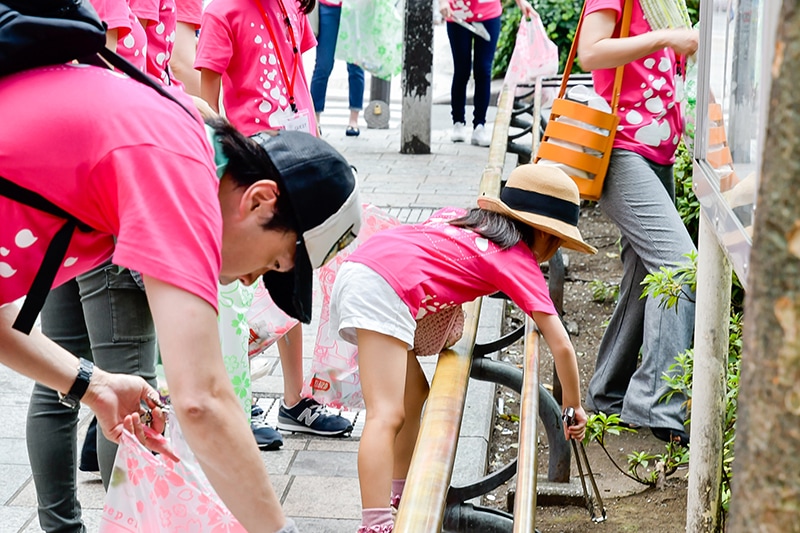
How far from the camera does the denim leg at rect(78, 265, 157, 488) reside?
9.07ft

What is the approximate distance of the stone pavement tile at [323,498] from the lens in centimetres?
338

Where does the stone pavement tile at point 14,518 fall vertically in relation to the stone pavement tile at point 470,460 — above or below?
above

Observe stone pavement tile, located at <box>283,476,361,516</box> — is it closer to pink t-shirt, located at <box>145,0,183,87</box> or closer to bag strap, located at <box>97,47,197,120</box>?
pink t-shirt, located at <box>145,0,183,87</box>

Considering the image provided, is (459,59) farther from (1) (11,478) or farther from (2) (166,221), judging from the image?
(2) (166,221)

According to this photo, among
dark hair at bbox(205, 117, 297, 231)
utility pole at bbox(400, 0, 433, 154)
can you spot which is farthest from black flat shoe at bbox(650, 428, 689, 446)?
utility pole at bbox(400, 0, 433, 154)

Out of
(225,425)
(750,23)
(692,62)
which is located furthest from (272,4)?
(225,425)

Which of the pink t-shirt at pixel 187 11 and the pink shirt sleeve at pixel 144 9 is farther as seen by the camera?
the pink t-shirt at pixel 187 11

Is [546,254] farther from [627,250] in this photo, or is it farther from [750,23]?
[750,23]

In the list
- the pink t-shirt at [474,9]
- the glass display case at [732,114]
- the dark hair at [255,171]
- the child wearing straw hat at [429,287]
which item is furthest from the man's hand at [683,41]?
the pink t-shirt at [474,9]

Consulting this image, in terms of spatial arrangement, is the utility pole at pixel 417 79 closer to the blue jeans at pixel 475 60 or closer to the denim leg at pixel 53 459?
the blue jeans at pixel 475 60

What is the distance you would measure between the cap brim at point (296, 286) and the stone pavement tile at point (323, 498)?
5.25ft

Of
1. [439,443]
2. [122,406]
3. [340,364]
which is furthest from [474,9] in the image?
[439,443]

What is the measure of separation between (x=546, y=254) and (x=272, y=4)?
138 centimetres

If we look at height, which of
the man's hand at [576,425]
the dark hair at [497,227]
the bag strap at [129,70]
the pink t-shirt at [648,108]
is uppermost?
the bag strap at [129,70]
